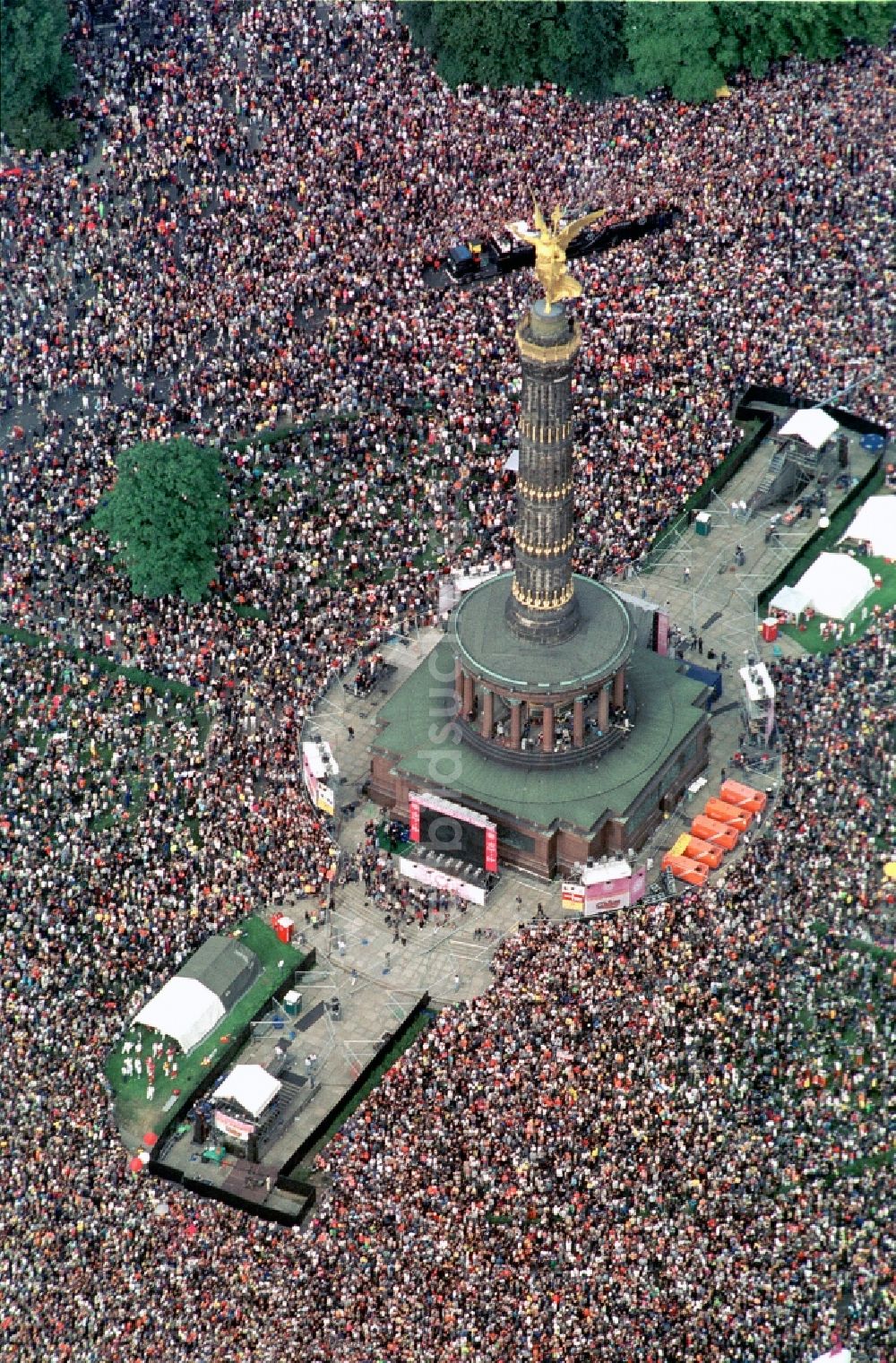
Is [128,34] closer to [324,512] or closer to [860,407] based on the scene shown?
[324,512]

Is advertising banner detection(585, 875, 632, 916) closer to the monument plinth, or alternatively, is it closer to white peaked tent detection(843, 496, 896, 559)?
the monument plinth

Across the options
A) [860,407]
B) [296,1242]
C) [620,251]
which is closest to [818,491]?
[860,407]

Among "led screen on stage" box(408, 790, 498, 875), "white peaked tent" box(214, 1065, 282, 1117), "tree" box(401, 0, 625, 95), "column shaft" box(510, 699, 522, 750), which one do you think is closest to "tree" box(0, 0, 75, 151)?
"tree" box(401, 0, 625, 95)

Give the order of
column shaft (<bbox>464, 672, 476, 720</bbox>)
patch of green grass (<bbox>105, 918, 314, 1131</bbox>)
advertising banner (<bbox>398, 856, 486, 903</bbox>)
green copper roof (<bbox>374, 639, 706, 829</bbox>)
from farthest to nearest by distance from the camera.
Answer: column shaft (<bbox>464, 672, 476, 720</bbox>)
green copper roof (<bbox>374, 639, 706, 829</bbox>)
advertising banner (<bbox>398, 856, 486, 903</bbox>)
patch of green grass (<bbox>105, 918, 314, 1131</bbox>)

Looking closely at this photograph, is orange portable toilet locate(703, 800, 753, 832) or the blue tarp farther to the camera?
the blue tarp

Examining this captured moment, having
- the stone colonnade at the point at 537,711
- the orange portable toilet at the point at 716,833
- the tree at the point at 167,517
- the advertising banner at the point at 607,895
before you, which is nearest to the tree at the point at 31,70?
the tree at the point at 167,517

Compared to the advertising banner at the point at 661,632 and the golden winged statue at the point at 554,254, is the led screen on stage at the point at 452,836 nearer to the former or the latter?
the advertising banner at the point at 661,632
